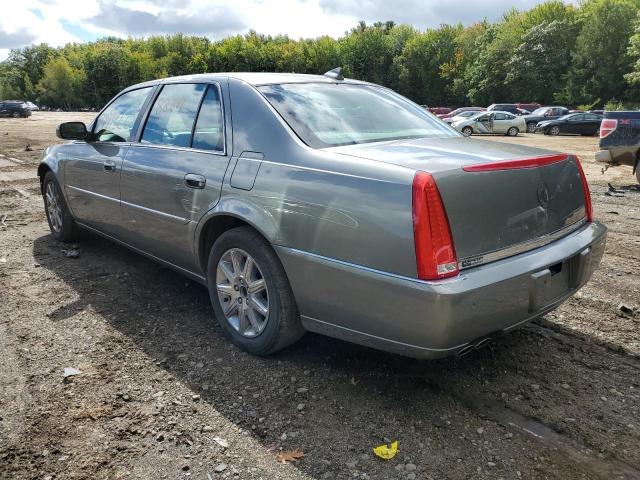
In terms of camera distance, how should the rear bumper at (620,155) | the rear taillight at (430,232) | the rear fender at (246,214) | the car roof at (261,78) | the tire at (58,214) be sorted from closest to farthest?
the rear taillight at (430,232) → the rear fender at (246,214) → the car roof at (261,78) → the tire at (58,214) → the rear bumper at (620,155)

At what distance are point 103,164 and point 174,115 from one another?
3.16ft

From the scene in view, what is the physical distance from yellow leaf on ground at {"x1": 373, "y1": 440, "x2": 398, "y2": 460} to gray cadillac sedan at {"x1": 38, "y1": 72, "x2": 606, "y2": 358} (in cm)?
43

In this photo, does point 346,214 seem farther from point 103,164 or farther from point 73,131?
point 73,131

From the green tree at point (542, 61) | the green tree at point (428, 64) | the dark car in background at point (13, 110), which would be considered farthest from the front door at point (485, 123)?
the green tree at point (428, 64)

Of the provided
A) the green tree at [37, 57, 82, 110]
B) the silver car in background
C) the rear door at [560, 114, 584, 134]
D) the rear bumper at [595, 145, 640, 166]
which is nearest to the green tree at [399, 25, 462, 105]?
the rear door at [560, 114, 584, 134]

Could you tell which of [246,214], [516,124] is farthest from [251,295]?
[516,124]

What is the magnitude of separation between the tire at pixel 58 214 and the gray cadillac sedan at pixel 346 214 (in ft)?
5.11

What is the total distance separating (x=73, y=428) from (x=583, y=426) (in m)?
2.45

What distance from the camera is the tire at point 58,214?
5418 mm

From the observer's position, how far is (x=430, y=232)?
233 cm

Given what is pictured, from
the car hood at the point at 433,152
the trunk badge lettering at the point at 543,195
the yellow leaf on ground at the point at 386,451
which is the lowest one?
the yellow leaf on ground at the point at 386,451

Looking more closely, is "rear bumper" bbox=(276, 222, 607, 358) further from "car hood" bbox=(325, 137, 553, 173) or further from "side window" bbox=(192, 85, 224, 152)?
"side window" bbox=(192, 85, 224, 152)

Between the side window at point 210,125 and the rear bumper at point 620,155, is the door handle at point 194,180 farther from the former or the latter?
the rear bumper at point 620,155

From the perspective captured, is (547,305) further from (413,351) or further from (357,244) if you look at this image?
(357,244)
